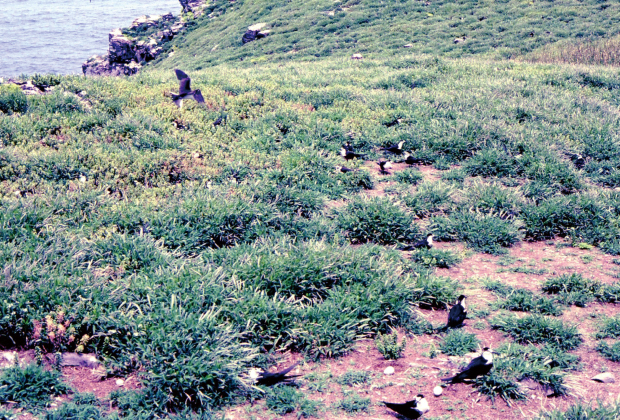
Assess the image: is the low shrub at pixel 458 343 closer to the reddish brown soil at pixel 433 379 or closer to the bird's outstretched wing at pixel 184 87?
the reddish brown soil at pixel 433 379

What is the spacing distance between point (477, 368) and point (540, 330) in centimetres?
100

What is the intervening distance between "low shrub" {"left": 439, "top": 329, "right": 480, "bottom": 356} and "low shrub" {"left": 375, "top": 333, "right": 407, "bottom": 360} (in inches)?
13.7

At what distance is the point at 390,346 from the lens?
412 centimetres

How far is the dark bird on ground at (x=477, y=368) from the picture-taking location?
375 centimetres

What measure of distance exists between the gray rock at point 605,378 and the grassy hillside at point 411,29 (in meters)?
19.6

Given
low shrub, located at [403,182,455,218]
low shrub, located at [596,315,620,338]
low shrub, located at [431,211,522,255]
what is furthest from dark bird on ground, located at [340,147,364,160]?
low shrub, located at [596,315,620,338]

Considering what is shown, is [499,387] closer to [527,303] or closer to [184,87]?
[527,303]

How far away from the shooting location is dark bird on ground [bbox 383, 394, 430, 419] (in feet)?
11.3

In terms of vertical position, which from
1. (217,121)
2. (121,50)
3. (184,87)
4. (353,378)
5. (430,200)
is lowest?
(353,378)

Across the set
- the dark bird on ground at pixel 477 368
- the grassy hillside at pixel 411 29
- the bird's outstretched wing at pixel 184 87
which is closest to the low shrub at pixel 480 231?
the dark bird on ground at pixel 477 368

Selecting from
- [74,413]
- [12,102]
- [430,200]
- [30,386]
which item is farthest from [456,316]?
[12,102]

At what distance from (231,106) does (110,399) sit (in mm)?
7196

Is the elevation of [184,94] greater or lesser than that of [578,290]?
greater

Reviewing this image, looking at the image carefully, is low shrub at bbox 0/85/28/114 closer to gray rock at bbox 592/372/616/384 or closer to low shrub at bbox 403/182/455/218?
low shrub at bbox 403/182/455/218
